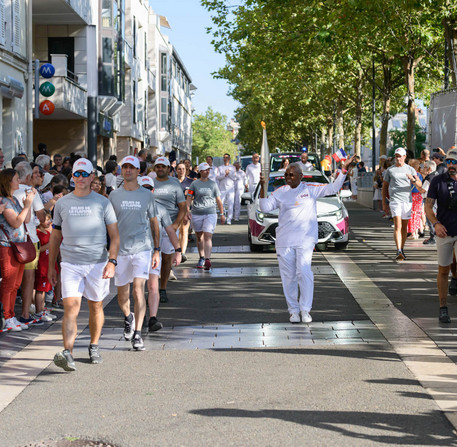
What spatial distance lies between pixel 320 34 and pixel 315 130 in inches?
2719

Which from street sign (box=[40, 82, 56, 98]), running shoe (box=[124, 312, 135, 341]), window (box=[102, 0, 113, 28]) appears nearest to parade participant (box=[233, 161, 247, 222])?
street sign (box=[40, 82, 56, 98])

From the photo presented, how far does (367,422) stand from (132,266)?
3.62 m

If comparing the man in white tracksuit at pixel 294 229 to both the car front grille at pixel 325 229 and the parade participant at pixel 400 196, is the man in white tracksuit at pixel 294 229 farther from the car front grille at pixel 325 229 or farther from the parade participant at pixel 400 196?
the car front grille at pixel 325 229

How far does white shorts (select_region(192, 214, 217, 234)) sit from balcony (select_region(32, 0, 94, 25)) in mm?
16074

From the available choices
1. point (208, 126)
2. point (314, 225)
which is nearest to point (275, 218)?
point (314, 225)

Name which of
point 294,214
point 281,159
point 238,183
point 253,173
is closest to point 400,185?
point 294,214

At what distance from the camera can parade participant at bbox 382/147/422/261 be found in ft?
54.0

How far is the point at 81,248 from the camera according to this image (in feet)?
25.7

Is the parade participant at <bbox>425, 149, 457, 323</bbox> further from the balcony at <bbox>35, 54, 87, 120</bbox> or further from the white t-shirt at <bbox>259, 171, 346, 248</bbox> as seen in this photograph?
the balcony at <bbox>35, 54, 87, 120</bbox>

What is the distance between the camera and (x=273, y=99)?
7288cm

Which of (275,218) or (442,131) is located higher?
(442,131)

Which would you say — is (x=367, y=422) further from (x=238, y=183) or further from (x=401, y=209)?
(x=238, y=183)

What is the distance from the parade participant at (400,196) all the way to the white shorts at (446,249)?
6302 millimetres

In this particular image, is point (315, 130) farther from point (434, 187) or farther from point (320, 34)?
point (434, 187)
